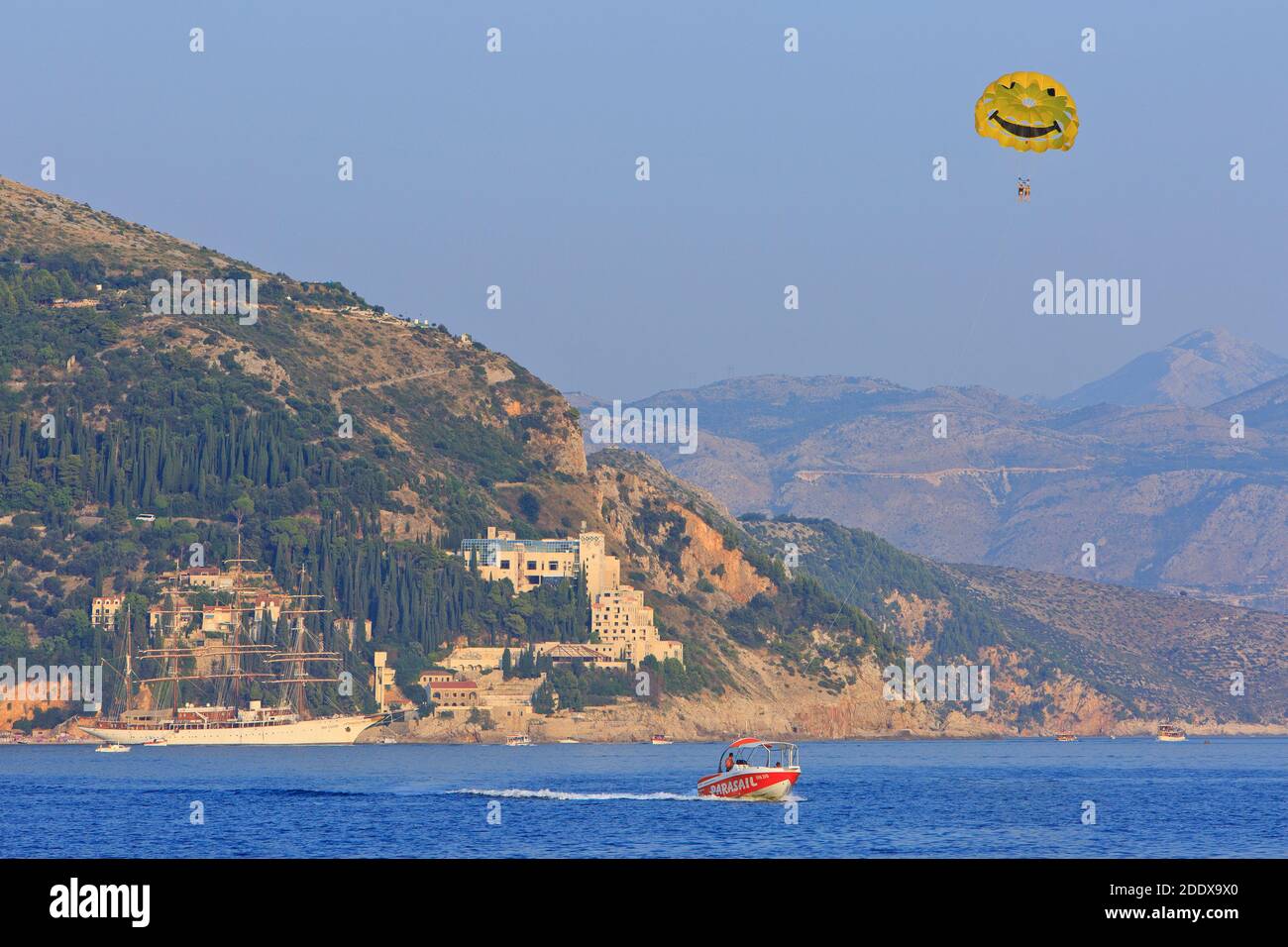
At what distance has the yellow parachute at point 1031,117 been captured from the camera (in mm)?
74000

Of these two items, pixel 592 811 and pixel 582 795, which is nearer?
pixel 592 811

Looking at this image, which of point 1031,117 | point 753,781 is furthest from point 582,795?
point 1031,117

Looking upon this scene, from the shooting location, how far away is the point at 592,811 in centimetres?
9412

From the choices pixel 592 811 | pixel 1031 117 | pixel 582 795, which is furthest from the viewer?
pixel 582 795

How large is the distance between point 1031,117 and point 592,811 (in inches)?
1524

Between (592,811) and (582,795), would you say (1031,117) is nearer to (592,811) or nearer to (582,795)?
(592,811)

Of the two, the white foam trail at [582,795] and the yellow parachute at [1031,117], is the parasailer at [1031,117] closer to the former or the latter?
the yellow parachute at [1031,117]

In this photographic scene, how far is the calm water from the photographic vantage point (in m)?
77.2

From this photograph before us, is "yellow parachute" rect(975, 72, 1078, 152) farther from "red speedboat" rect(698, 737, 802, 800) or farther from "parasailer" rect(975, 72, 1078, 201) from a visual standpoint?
"red speedboat" rect(698, 737, 802, 800)

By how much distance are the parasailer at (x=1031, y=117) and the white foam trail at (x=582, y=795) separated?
4202 cm

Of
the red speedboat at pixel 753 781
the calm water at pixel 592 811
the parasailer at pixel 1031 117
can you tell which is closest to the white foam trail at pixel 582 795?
the calm water at pixel 592 811

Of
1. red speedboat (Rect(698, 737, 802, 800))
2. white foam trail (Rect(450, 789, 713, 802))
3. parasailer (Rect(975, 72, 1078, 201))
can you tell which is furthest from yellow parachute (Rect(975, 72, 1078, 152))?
white foam trail (Rect(450, 789, 713, 802))
